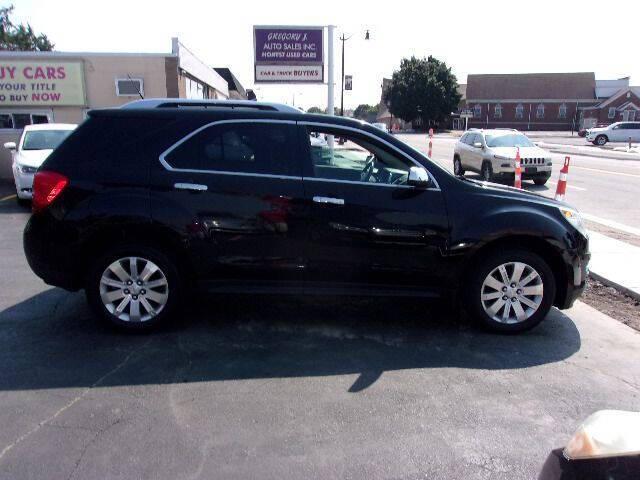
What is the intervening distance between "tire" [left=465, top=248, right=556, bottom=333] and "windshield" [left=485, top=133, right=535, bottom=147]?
12.2 meters

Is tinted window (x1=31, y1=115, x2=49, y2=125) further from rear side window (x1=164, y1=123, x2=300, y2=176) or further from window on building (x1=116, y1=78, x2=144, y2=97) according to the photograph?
rear side window (x1=164, y1=123, x2=300, y2=176)

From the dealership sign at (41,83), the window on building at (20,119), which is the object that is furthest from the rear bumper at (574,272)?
the window on building at (20,119)

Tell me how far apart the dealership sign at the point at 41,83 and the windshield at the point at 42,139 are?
25.6ft

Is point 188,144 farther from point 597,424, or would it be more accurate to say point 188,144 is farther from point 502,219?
point 597,424

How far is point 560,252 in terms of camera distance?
449 centimetres

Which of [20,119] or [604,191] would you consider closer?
[604,191]

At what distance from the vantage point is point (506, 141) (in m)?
16.2

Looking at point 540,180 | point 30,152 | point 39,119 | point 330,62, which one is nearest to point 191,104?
point 30,152

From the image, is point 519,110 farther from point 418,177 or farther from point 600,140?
point 418,177

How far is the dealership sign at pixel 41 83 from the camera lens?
1852cm

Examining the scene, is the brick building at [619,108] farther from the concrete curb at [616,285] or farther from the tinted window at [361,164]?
the tinted window at [361,164]

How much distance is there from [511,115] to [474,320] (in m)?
84.6

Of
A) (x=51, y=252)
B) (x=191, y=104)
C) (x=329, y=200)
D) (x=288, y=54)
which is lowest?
(x=51, y=252)

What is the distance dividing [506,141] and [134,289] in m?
14.3
